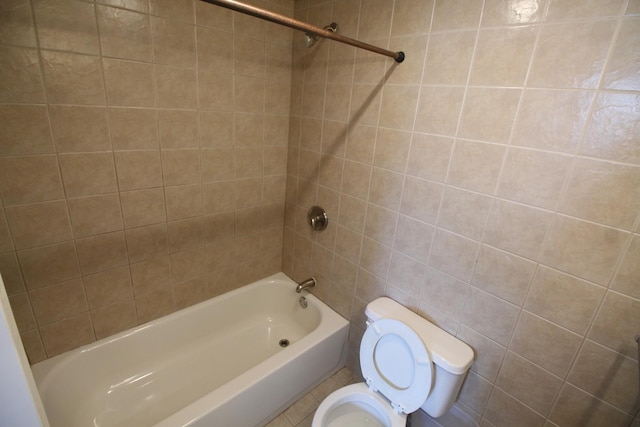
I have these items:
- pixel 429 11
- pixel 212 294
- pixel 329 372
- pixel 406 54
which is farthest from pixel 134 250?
pixel 429 11

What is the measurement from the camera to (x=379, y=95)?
1343 millimetres

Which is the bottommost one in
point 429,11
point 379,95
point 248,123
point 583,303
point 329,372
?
point 329,372

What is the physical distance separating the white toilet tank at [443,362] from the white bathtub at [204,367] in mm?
592

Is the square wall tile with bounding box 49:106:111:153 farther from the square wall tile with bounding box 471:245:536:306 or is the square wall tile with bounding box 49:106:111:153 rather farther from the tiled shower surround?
the square wall tile with bounding box 471:245:536:306

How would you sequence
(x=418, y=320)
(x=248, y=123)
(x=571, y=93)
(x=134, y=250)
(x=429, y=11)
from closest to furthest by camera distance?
(x=571, y=93)
(x=429, y=11)
(x=418, y=320)
(x=134, y=250)
(x=248, y=123)

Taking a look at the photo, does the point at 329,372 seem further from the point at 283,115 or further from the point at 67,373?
the point at 283,115

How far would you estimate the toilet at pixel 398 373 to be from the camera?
115 cm

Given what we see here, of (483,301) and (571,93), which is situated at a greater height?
(571,93)

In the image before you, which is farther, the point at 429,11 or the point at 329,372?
the point at 329,372

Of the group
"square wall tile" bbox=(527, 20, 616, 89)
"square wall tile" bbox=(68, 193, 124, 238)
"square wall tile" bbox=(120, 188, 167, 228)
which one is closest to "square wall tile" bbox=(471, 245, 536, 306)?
"square wall tile" bbox=(527, 20, 616, 89)

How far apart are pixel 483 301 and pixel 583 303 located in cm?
30

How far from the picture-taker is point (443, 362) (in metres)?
1.12

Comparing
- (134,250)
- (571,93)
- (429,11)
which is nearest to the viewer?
(571,93)

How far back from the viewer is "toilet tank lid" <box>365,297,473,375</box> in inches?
44.3
